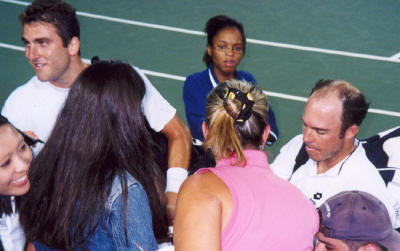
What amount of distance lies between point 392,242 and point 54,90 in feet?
8.03

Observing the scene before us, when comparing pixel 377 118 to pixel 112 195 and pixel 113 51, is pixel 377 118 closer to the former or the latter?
pixel 113 51

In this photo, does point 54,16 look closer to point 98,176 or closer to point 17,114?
point 17,114

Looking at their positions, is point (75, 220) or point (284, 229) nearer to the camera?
point (284, 229)

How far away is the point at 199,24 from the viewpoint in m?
9.40

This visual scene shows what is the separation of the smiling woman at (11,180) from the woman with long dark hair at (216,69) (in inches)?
86.3

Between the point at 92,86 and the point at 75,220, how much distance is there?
653 millimetres

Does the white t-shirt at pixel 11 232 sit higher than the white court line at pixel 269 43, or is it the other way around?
the white court line at pixel 269 43

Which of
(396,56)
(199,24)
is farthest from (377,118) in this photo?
(199,24)

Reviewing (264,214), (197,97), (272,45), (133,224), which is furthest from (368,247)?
(272,45)

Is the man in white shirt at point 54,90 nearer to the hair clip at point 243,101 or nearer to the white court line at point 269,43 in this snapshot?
the hair clip at point 243,101

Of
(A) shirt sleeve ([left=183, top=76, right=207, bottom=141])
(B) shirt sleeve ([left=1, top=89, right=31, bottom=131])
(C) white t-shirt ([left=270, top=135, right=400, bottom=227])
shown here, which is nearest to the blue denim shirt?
(C) white t-shirt ([left=270, top=135, right=400, bottom=227])

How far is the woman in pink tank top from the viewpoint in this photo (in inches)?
86.8

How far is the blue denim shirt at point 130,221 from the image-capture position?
95.6 inches

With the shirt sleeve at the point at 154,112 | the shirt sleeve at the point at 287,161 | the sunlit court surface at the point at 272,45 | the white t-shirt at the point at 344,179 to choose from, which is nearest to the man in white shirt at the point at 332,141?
the white t-shirt at the point at 344,179
